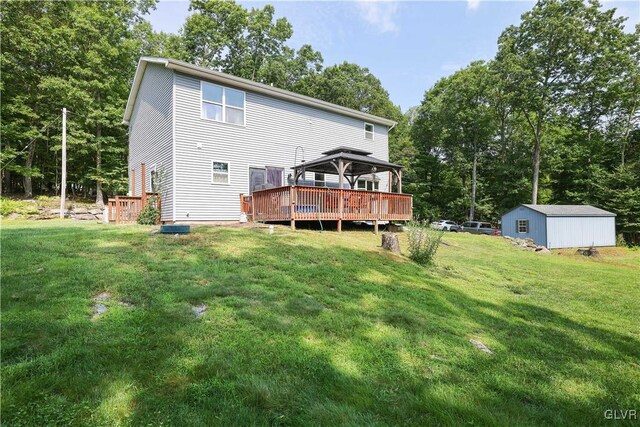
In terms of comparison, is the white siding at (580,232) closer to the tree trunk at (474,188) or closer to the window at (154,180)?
the tree trunk at (474,188)

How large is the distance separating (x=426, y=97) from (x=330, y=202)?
31.3 meters

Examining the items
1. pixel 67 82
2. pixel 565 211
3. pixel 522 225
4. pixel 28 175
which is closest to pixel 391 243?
pixel 522 225

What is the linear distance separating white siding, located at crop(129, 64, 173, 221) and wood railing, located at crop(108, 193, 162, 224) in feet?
1.42

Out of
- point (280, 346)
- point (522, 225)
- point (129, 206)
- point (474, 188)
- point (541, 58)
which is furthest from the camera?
point (474, 188)

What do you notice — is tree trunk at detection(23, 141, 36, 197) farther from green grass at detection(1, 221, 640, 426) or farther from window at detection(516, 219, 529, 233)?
window at detection(516, 219, 529, 233)

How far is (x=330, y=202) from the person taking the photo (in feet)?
36.9

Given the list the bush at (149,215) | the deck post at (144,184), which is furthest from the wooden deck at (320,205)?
the deck post at (144,184)

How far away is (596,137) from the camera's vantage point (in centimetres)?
3106

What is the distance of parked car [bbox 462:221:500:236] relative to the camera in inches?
1001

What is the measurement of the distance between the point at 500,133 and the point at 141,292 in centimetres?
3747

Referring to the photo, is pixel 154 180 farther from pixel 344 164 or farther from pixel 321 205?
pixel 344 164

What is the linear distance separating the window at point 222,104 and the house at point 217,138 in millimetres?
39

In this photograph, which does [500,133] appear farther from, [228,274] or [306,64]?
[228,274]

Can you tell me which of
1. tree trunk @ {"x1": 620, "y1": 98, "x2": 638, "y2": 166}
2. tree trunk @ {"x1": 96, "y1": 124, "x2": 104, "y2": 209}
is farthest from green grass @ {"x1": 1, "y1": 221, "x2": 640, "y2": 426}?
tree trunk @ {"x1": 620, "y1": 98, "x2": 638, "y2": 166}
